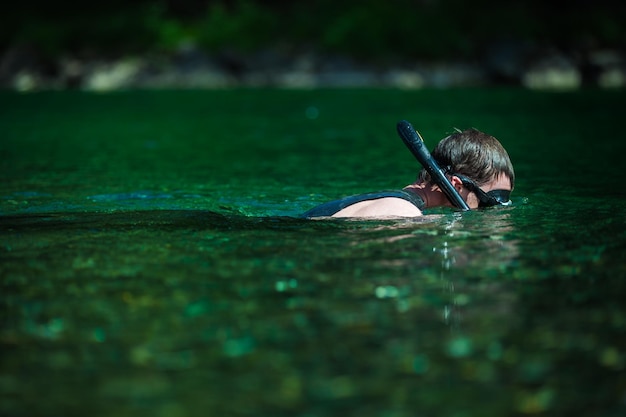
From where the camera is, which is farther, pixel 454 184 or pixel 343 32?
pixel 343 32

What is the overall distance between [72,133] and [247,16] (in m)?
20.7

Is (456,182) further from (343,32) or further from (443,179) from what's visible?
(343,32)

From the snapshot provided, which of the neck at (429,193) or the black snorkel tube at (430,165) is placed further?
the neck at (429,193)

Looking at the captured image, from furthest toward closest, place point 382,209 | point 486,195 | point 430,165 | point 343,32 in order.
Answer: point 343,32 < point 486,195 < point 382,209 < point 430,165

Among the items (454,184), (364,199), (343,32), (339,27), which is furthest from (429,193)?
(339,27)

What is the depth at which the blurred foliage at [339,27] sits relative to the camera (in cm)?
3300

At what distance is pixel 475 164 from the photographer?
618 centimetres

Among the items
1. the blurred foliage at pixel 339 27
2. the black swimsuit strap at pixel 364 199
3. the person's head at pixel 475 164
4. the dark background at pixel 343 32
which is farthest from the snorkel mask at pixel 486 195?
the blurred foliage at pixel 339 27

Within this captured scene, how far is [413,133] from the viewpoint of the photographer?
6219 mm

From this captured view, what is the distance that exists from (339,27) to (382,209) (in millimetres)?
28691

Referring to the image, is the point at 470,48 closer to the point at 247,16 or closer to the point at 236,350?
the point at 247,16

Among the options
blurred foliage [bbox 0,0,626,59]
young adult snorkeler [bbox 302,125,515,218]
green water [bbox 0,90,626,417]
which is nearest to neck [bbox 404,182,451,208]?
young adult snorkeler [bbox 302,125,515,218]

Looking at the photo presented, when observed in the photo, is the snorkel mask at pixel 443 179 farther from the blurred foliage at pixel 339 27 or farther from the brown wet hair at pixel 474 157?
the blurred foliage at pixel 339 27

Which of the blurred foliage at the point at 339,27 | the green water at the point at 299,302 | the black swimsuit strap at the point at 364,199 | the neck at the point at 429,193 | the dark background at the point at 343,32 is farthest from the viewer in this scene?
the blurred foliage at the point at 339,27
